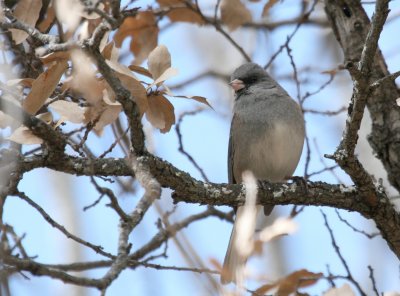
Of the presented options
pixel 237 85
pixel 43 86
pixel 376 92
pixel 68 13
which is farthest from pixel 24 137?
pixel 237 85

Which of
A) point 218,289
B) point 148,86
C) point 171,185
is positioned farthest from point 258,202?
point 218,289

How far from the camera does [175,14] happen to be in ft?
10.6

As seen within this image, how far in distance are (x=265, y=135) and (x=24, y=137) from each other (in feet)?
5.68

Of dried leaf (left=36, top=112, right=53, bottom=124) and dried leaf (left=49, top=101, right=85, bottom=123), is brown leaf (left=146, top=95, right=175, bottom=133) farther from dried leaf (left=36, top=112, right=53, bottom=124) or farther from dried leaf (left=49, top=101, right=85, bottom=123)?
dried leaf (left=36, top=112, right=53, bottom=124)

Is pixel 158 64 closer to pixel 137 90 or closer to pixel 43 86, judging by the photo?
pixel 137 90

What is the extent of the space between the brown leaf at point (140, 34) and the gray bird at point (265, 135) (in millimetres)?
801

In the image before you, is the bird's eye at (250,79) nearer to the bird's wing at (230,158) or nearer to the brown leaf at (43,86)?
the bird's wing at (230,158)

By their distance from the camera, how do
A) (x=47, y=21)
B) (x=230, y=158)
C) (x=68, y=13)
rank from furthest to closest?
(x=230, y=158) → (x=47, y=21) → (x=68, y=13)

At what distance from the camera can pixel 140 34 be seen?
3064mm

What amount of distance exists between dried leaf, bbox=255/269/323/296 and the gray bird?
0.82m

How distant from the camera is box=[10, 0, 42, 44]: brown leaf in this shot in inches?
89.0

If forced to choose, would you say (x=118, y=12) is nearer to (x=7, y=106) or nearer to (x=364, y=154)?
(x=7, y=106)

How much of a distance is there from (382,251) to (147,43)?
140 inches

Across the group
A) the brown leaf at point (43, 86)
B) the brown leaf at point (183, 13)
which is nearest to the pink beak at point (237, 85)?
the brown leaf at point (183, 13)
